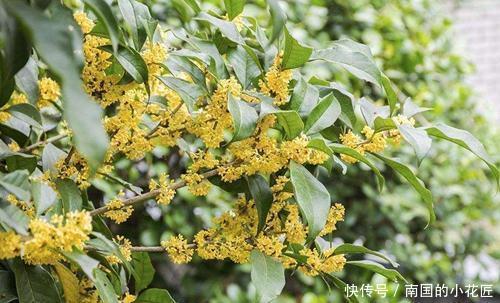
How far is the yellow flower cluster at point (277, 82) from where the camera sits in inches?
34.0

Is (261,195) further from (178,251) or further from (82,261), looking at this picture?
(82,261)

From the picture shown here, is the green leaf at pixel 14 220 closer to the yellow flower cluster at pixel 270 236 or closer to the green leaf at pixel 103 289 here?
the green leaf at pixel 103 289

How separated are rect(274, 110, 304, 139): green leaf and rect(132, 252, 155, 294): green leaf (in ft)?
1.03

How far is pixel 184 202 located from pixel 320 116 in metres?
1.16

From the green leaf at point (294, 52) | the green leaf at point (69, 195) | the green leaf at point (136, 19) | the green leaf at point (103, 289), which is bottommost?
the green leaf at point (103, 289)

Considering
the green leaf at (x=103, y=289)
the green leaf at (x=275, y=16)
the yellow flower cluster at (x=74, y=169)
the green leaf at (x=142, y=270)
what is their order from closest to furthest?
the green leaf at (x=275, y=16), the green leaf at (x=103, y=289), the yellow flower cluster at (x=74, y=169), the green leaf at (x=142, y=270)

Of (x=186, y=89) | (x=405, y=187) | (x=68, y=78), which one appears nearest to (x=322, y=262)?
(x=186, y=89)

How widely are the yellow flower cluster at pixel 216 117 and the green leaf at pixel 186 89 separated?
2 centimetres

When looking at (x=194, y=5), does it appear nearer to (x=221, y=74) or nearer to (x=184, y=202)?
(x=221, y=74)

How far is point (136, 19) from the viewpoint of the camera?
2.83 feet

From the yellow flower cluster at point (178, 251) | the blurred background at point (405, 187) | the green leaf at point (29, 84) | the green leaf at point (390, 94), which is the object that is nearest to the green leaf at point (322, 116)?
the green leaf at point (390, 94)

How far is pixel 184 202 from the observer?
199cm

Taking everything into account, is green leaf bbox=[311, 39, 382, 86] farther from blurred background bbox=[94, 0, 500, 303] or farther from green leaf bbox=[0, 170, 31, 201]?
blurred background bbox=[94, 0, 500, 303]

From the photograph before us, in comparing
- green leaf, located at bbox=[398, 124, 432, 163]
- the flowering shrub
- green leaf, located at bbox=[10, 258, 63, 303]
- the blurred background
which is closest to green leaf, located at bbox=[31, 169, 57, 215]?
the flowering shrub
